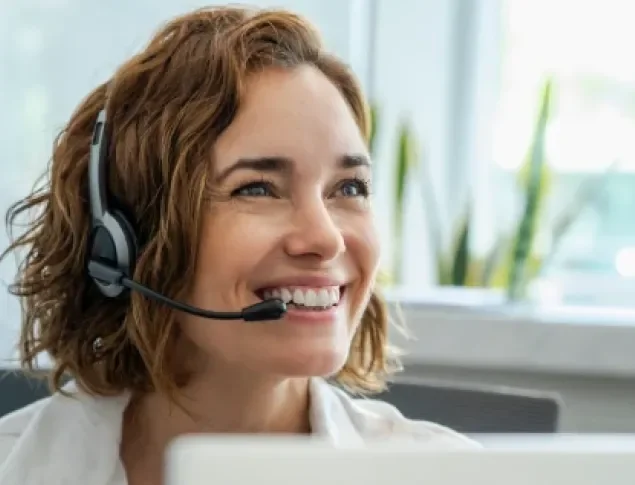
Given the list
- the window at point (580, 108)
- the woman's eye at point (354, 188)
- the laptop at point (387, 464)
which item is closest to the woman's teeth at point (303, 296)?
the woman's eye at point (354, 188)

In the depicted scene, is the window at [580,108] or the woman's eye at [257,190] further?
the window at [580,108]

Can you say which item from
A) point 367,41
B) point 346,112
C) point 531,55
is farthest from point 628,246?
point 346,112

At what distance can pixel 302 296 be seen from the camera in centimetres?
78

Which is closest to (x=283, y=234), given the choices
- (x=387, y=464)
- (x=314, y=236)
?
(x=314, y=236)

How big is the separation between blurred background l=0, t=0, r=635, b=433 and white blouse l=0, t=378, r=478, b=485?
33cm

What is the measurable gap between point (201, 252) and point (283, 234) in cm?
8

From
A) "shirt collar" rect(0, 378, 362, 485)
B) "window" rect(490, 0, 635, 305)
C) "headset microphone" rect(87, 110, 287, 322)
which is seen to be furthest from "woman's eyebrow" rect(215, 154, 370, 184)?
"window" rect(490, 0, 635, 305)

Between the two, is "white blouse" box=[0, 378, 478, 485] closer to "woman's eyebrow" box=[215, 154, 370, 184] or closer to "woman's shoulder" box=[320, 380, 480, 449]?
"woman's shoulder" box=[320, 380, 480, 449]

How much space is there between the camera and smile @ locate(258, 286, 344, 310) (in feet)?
2.55

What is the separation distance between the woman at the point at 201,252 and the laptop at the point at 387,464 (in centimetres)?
46

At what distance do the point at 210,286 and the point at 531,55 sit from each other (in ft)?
3.46

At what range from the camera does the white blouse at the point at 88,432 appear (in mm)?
873

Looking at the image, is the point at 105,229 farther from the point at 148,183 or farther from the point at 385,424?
the point at 385,424

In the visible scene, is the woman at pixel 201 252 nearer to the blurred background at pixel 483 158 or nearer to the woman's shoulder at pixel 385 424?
the woman's shoulder at pixel 385 424
